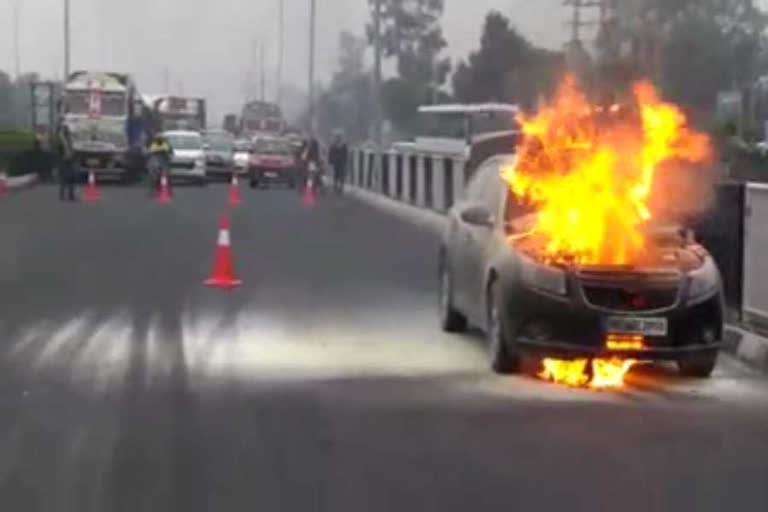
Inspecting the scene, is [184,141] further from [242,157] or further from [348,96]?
[348,96]

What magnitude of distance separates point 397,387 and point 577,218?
6.42 feet

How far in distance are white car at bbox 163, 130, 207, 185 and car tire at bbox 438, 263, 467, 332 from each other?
156 ft

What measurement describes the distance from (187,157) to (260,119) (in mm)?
30895

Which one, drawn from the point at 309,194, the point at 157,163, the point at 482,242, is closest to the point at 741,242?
the point at 482,242

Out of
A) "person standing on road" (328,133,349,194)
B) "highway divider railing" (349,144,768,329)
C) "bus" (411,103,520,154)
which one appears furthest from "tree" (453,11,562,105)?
"person standing on road" (328,133,349,194)

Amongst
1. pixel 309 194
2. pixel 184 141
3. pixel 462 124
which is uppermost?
pixel 462 124

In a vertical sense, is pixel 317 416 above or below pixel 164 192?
above

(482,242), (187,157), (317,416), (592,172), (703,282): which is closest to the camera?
(317,416)

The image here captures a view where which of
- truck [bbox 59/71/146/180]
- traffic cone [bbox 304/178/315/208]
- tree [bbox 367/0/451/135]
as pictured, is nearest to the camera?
traffic cone [bbox 304/178/315/208]

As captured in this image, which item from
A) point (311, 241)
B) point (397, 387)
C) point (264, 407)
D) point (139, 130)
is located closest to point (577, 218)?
point (397, 387)

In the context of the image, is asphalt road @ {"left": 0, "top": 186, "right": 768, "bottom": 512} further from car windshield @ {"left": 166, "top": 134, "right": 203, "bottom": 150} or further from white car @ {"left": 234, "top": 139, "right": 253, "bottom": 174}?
white car @ {"left": 234, "top": 139, "right": 253, "bottom": 174}

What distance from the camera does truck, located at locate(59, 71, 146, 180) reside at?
62.6 meters

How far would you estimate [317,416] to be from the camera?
11812 millimetres

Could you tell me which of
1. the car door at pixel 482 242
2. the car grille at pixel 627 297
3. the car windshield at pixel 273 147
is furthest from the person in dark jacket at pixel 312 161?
the car grille at pixel 627 297
